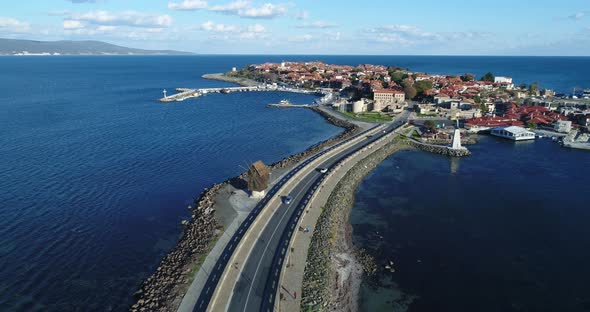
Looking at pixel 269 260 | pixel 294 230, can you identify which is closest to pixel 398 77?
pixel 294 230

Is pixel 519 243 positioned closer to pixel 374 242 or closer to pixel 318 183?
pixel 374 242

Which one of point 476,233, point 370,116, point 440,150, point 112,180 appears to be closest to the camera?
point 476,233

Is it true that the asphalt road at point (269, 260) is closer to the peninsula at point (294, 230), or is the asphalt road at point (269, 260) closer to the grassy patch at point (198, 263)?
the peninsula at point (294, 230)

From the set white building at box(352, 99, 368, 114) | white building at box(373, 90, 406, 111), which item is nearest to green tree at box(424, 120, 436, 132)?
white building at box(352, 99, 368, 114)

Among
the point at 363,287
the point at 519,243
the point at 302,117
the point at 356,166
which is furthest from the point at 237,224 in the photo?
the point at 302,117

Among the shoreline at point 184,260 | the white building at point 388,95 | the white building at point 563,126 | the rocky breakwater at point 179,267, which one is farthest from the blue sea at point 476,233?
the white building at point 388,95

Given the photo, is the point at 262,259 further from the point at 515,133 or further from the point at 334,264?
the point at 515,133
